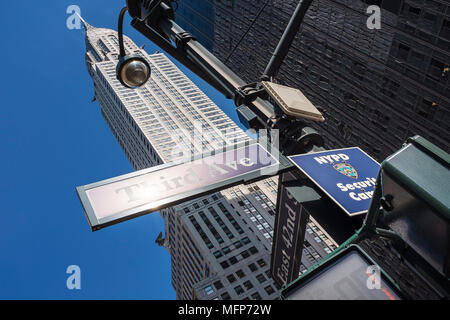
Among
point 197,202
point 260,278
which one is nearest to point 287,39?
point 260,278

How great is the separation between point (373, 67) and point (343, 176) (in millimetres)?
31439

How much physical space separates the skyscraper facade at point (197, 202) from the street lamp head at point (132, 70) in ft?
120

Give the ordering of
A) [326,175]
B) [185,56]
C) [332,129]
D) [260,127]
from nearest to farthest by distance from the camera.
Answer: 1. [326,175]
2. [260,127]
3. [185,56]
4. [332,129]

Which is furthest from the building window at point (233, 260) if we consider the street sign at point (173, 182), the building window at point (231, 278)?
the street sign at point (173, 182)

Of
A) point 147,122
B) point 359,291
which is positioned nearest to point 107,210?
point 359,291

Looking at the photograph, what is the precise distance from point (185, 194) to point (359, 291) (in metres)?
2.14

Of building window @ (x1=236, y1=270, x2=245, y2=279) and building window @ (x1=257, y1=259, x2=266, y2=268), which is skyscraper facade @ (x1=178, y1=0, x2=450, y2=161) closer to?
building window @ (x1=257, y1=259, x2=266, y2=268)

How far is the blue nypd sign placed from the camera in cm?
412

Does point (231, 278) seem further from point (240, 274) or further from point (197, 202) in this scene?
point (197, 202)

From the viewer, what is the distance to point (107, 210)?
3828 millimetres

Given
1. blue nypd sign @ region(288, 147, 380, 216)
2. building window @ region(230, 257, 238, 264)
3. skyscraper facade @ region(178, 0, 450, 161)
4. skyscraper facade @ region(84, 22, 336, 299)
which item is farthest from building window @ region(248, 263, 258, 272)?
blue nypd sign @ region(288, 147, 380, 216)

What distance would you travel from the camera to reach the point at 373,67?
32.1 metres

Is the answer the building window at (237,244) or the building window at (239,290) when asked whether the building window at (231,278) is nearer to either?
the building window at (239,290)

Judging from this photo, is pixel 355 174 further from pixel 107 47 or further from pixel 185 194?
pixel 107 47
